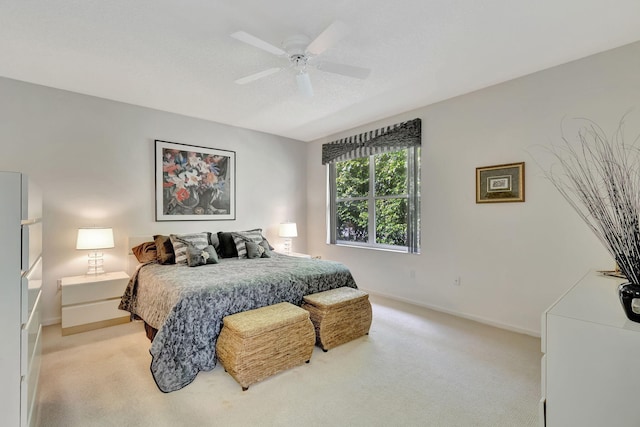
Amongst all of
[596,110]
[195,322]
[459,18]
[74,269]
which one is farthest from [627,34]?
[74,269]

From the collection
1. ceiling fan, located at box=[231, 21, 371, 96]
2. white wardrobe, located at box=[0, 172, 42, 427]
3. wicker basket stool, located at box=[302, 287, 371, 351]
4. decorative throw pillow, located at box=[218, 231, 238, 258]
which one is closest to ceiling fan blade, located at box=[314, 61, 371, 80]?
ceiling fan, located at box=[231, 21, 371, 96]

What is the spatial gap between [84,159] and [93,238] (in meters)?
0.99

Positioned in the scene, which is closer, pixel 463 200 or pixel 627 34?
pixel 627 34

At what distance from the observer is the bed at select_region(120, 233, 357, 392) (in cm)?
215

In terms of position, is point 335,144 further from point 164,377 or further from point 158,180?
point 164,377

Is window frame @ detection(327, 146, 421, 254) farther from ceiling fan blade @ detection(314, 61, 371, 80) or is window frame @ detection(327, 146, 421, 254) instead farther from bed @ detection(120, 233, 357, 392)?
ceiling fan blade @ detection(314, 61, 371, 80)

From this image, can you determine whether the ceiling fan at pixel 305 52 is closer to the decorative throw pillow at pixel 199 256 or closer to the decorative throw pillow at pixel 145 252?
the decorative throw pillow at pixel 199 256

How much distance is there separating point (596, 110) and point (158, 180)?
4.89 m

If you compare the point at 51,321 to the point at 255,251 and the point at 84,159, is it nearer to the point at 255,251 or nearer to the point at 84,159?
the point at 84,159

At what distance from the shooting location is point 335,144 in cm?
508

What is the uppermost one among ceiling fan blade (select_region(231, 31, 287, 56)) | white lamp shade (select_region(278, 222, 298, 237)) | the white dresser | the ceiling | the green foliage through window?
the ceiling

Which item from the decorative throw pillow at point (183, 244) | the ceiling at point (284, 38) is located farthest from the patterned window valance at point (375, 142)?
the decorative throw pillow at point (183, 244)

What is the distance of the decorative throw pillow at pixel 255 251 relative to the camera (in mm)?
3866

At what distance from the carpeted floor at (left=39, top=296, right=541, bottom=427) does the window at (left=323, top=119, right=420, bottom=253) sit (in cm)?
169
